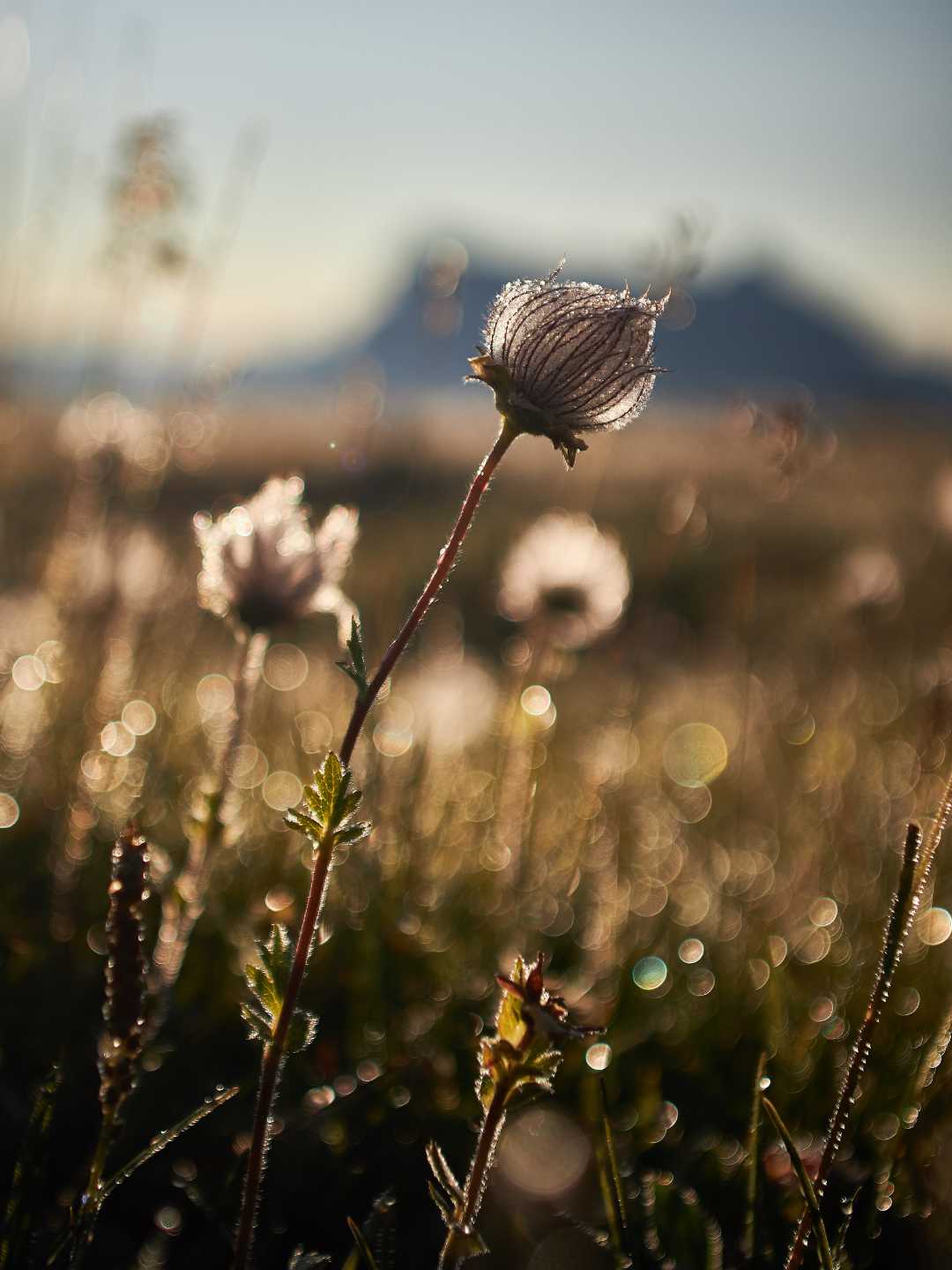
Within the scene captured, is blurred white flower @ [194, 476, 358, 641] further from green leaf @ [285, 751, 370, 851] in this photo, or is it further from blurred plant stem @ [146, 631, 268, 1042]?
green leaf @ [285, 751, 370, 851]

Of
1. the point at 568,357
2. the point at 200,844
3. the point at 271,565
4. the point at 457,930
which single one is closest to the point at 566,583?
the point at 457,930

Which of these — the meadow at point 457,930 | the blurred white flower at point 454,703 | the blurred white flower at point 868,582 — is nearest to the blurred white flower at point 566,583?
the meadow at point 457,930

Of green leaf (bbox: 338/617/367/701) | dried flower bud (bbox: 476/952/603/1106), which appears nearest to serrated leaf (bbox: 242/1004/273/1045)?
dried flower bud (bbox: 476/952/603/1106)

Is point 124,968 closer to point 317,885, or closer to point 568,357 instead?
point 317,885

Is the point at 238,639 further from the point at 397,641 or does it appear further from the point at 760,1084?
the point at 760,1084

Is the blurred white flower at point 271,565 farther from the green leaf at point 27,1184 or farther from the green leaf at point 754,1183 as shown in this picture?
the green leaf at point 754,1183

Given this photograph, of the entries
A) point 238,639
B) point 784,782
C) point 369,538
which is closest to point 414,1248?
point 238,639

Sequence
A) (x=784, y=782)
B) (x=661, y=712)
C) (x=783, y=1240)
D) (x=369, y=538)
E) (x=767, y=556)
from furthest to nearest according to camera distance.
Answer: (x=767, y=556) → (x=369, y=538) → (x=661, y=712) → (x=784, y=782) → (x=783, y=1240)
